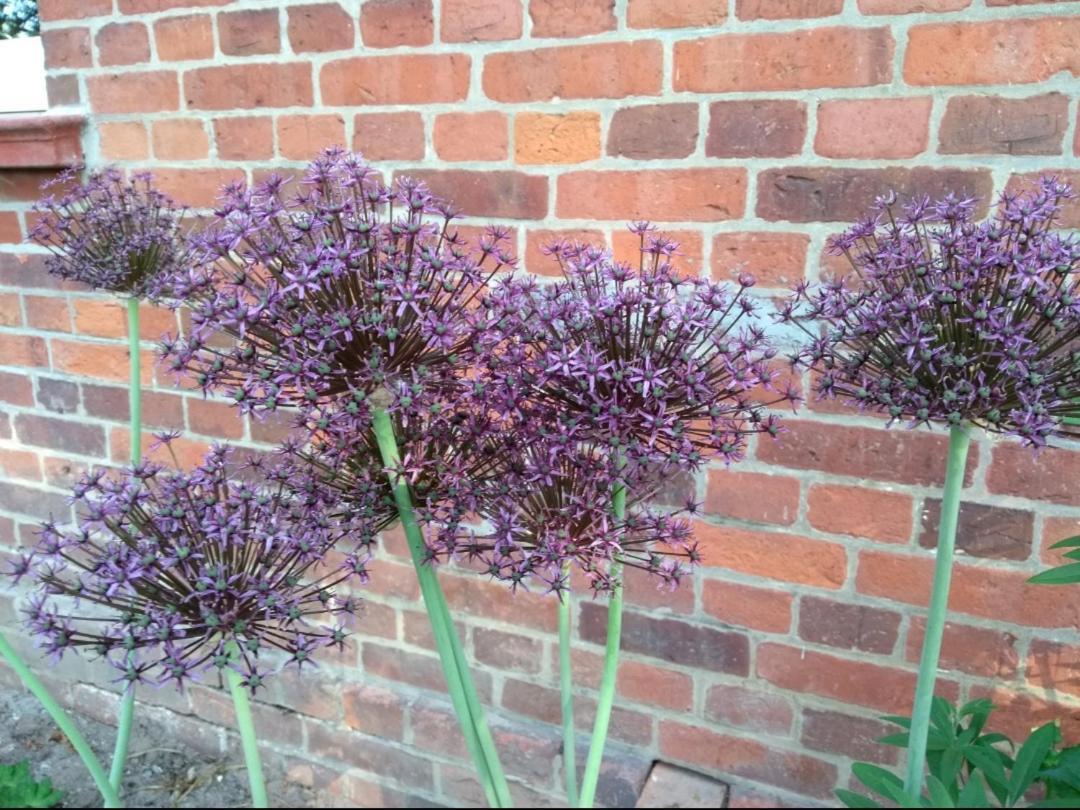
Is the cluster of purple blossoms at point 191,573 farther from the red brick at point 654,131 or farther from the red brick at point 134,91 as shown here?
the red brick at point 134,91

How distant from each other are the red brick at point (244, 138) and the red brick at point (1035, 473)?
5.02ft

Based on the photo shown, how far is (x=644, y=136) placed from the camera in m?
1.44

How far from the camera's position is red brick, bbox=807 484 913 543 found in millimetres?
1409

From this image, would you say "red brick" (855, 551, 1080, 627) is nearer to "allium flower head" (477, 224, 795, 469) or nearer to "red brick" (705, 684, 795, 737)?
"red brick" (705, 684, 795, 737)

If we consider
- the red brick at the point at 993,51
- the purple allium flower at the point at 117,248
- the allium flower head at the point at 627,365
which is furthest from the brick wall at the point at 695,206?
the allium flower head at the point at 627,365

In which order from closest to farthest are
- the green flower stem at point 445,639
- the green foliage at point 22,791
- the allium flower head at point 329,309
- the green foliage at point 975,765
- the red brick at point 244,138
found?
the allium flower head at point 329,309
the green flower stem at point 445,639
the green foliage at point 975,765
the green foliage at point 22,791
the red brick at point 244,138

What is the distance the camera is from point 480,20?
152 cm

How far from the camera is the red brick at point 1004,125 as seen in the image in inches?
47.4

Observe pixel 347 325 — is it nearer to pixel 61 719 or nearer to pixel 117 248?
pixel 61 719

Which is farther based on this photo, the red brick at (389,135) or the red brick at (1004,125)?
the red brick at (389,135)

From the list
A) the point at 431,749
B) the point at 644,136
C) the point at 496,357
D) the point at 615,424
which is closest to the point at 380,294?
the point at 496,357

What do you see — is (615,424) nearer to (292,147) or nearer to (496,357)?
(496,357)

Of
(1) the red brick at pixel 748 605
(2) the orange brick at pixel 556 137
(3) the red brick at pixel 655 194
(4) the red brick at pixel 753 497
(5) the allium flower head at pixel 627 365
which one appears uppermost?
(2) the orange brick at pixel 556 137

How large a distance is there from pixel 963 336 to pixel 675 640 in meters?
1.01
